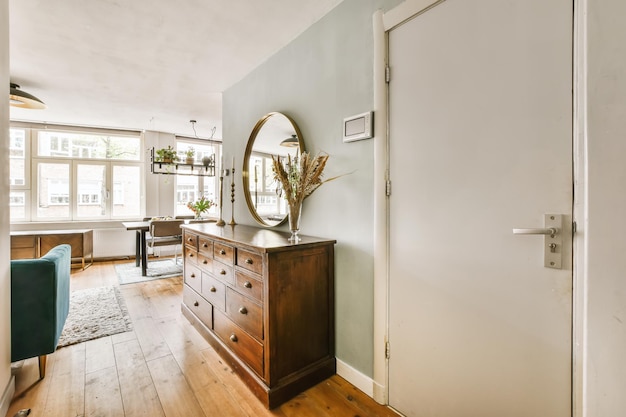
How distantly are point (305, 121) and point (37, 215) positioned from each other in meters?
5.90

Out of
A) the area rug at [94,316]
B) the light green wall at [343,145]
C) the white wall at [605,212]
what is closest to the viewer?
the white wall at [605,212]

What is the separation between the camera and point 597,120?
85 centimetres

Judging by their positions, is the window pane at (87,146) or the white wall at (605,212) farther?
the window pane at (87,146)

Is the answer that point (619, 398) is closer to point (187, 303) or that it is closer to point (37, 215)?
point (187, 303)

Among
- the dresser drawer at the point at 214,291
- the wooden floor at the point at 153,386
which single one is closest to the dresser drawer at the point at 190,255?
the dresser drawer at the point at 214,291

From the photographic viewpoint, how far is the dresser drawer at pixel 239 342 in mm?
1778

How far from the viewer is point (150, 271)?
16.1 ft

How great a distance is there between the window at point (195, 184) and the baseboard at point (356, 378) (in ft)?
17.6

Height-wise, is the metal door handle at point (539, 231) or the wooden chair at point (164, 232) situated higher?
the metal door handle at point (539, 231)

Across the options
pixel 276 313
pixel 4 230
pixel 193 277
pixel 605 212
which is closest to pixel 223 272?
pixel 276 313

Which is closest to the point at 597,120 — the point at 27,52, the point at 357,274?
the point at 357,274

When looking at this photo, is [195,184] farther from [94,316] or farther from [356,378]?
[356,378]

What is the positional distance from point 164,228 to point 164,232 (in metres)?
0.06

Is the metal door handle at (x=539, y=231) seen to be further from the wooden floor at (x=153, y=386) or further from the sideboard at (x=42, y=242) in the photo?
the sideboard at (x=42, y=242)
